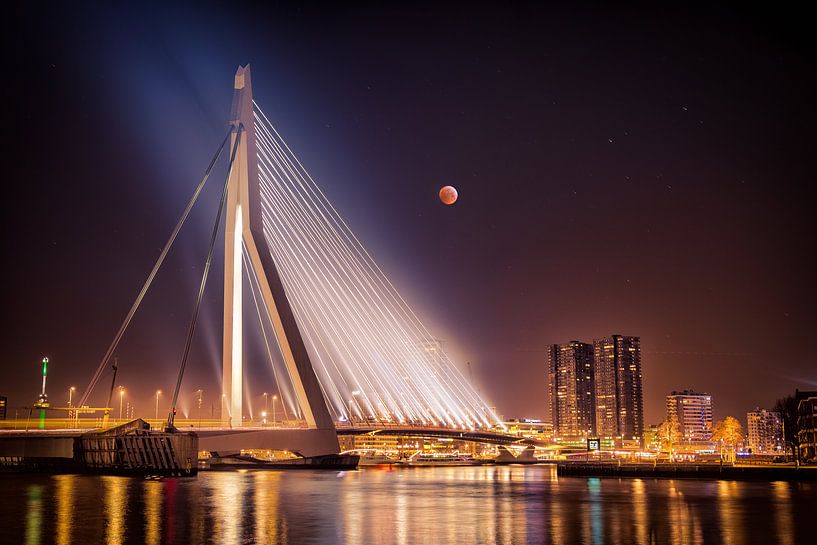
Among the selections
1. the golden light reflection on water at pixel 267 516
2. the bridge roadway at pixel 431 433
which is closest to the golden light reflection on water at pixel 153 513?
the golden light reflection on water at pixel 267 516

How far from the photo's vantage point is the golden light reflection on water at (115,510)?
1584 cm

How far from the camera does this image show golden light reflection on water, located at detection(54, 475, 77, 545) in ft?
51.7

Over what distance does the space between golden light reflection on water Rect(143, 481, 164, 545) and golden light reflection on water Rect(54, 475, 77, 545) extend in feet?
4.85

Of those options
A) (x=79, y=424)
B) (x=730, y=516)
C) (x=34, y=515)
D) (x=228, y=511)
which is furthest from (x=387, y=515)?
(x=79, y=424)

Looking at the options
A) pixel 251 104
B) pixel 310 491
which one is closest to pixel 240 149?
pixel 251 104

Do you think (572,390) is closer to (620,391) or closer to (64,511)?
(620,391)

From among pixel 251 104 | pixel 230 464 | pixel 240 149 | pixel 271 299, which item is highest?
pixel 251 104

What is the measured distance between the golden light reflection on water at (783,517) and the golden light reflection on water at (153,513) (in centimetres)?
1188

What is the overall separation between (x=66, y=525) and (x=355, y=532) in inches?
241

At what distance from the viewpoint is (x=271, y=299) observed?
38250 mm

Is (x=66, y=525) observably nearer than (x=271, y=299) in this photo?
Yes

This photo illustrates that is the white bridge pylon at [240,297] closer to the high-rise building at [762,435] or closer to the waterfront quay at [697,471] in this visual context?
the waterfront quay at [697,471]

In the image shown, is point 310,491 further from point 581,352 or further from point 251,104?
point 581,352

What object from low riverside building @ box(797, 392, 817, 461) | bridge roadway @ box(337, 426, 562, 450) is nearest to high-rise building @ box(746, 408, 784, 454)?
low riverside building @ box(797, 392, 817, 461)
